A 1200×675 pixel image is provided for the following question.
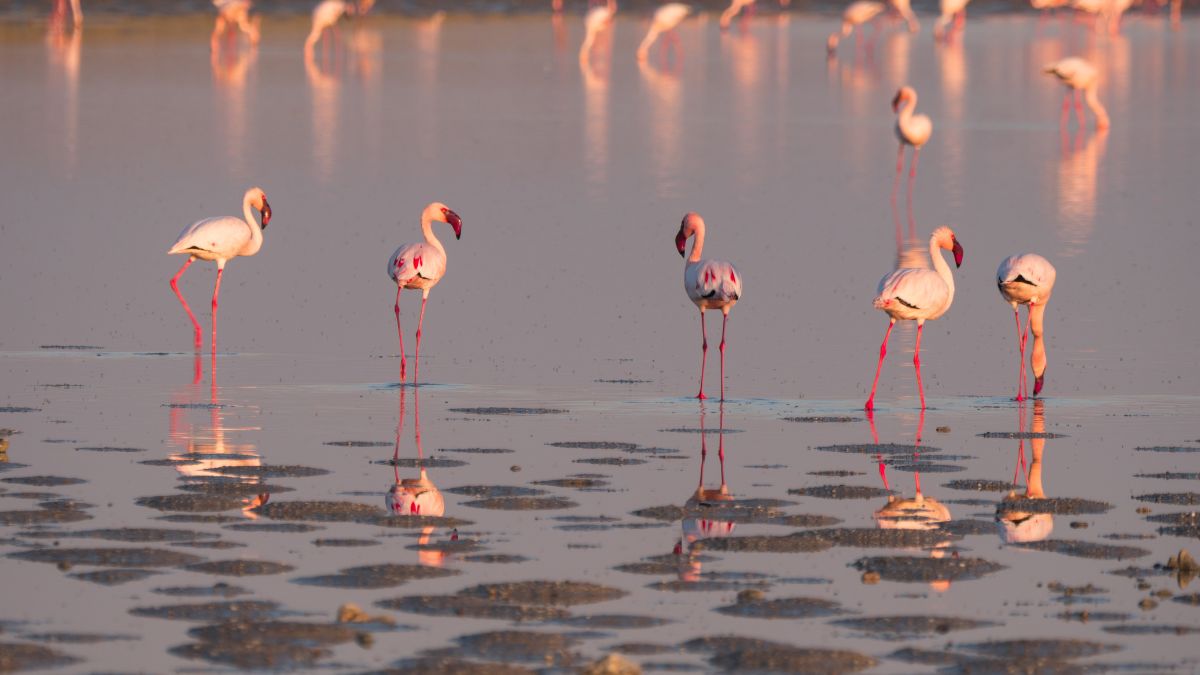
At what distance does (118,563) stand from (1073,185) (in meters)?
21.4

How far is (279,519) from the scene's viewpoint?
10555 millimetres

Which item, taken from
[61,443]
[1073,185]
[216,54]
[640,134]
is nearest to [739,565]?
[61,443]

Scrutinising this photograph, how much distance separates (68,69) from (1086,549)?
41037 millimetres

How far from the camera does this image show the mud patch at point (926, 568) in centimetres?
955

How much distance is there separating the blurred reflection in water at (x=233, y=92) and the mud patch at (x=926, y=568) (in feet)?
67.4

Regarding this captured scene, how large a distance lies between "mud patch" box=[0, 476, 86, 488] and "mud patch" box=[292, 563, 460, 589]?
2.36 metres

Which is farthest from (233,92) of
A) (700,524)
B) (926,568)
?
(926,568)

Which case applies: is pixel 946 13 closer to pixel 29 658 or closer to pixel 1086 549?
pixel 1086 549

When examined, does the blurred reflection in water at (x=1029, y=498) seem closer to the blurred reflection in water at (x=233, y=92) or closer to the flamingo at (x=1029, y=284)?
the flamingo at (x=1029, y=284)

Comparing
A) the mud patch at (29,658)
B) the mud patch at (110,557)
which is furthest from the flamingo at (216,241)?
the mud patch at (29,658)

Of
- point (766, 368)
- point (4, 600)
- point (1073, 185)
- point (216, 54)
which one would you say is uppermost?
point (216, 54)

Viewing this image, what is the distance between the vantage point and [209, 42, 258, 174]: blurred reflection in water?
32125mm

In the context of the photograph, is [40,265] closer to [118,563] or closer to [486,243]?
[486,243]

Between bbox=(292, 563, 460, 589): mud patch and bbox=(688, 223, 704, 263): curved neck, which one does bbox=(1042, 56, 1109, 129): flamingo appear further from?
bbox=(292, 563, 460, 589): mud patch
